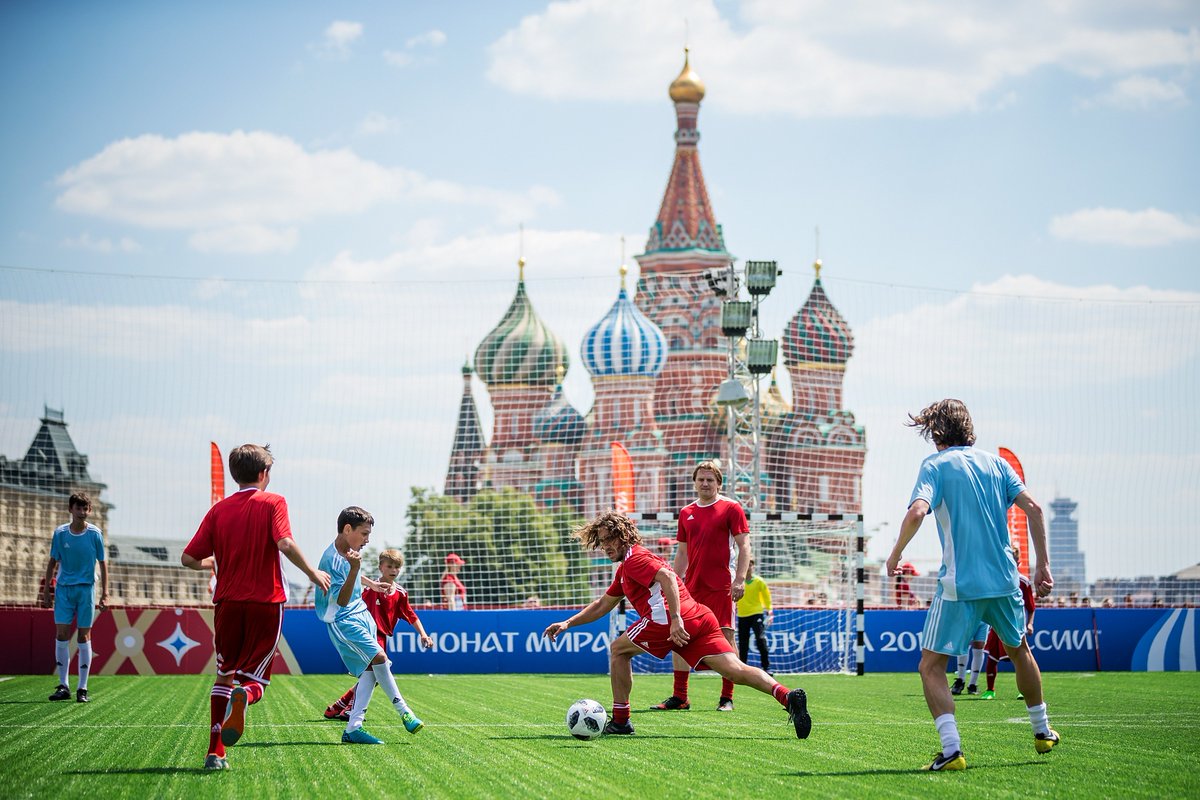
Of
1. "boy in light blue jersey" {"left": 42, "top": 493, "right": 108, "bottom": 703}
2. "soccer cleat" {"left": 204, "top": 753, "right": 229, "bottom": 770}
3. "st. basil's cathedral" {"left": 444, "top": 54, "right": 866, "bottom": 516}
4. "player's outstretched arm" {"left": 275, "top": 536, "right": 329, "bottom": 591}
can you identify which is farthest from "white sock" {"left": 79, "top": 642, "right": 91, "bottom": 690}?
"st. basil's cathedral" {"left": 444, "top": 54, "right": 866, "bottom": 516}

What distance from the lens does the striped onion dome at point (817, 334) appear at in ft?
79.4

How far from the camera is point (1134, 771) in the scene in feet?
23.1

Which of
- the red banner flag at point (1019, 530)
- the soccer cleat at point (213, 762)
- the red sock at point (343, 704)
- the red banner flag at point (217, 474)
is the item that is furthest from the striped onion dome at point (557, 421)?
the soccer cleat at point (213, 762)

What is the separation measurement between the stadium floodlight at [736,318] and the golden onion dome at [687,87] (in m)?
69.0

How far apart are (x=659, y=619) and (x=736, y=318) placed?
46.0 ft

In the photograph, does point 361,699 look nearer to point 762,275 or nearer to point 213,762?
point 213,762

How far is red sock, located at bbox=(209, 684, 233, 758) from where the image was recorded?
23.6 ft

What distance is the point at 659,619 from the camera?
343 inches

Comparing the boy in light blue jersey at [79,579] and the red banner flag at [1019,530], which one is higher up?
the red banner flag at [1019,530]

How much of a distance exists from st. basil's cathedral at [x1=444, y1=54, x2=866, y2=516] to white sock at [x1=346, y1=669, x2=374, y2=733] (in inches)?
536

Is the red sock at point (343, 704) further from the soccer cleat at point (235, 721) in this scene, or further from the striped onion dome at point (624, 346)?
the striped onion dome at point (624, 346)

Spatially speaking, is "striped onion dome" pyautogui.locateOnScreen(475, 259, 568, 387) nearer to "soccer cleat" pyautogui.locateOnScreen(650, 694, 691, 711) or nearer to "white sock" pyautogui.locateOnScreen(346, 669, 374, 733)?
"soccer cleat" pyautogui.locateOnScreen(650, 694, 691, 711)

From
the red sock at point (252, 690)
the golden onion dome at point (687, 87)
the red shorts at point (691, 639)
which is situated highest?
the golden onion dome at point (687, 87)

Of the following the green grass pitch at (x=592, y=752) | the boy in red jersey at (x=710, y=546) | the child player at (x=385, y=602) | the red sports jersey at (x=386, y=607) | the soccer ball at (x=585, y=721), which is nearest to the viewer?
the green grass pitch at (x=592, y=752)
